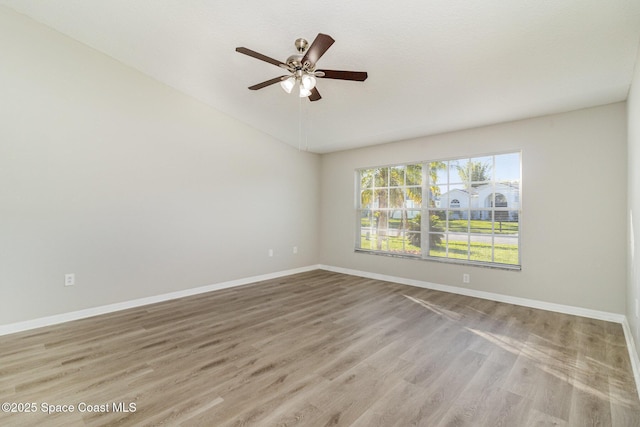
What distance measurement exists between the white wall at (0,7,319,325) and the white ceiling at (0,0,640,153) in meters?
0.41

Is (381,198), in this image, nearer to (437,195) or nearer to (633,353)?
(437,195)

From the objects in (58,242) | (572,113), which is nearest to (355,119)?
(572,113)

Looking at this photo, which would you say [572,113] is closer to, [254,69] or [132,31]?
[254,69]

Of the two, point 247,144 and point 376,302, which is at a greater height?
point 247,144

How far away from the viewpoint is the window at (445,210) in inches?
165

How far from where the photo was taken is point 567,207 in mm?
3656

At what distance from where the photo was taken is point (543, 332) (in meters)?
3.05

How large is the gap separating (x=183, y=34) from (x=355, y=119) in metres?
2.41

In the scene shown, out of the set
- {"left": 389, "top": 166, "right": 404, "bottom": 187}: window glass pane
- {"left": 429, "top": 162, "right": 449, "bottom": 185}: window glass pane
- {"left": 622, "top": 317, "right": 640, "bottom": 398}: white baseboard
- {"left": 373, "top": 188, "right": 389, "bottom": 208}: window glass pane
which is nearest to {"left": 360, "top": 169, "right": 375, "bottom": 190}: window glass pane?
{"left": 373, "top": 188, "right": 389, "bottom": 208}: window glass pane

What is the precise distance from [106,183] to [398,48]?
3641 millimetres

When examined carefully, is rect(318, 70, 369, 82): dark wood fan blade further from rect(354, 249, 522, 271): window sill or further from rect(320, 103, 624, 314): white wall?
rect(354, 249, 522, 271): window sill

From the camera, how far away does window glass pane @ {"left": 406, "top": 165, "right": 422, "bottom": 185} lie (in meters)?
5.08

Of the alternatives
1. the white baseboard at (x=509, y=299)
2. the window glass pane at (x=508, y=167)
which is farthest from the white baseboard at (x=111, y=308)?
the window glass pane at (x=508, y=167)

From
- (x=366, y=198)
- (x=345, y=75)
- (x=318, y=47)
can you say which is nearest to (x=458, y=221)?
(x=366, y=198)
